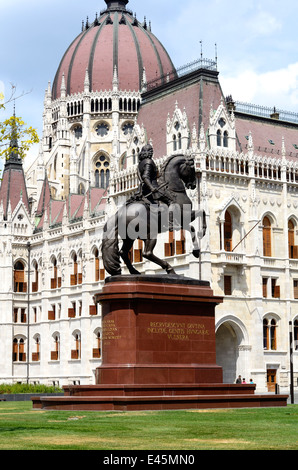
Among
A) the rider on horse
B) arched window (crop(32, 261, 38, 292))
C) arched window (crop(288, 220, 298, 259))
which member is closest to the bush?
arched window (crop(288, 220, 298, 259))

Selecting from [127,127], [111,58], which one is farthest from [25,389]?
[111,58]

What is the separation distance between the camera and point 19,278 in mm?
94938

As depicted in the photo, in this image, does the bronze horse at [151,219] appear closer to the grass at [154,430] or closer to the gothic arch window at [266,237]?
the grass at [154,430]

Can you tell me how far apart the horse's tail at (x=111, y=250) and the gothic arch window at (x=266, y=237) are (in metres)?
39.6

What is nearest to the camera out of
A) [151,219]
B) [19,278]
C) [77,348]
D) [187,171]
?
[151,219]

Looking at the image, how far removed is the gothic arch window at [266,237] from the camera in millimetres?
70875

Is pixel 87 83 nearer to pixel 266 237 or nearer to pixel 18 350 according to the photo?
pixel 18 350

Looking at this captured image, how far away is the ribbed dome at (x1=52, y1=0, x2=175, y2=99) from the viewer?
4377 inches

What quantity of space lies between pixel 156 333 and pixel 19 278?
66437 millimetres

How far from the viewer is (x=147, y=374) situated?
29.4m

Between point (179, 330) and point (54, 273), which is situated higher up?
point (54, 273)

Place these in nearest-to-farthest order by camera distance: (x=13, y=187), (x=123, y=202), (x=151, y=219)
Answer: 1. (x=151, y=219)
2. (x=123, y=202)
3. (x=13, y=187)

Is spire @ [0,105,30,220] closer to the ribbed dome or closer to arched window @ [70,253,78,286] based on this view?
arched window @ [70,253,78,286]

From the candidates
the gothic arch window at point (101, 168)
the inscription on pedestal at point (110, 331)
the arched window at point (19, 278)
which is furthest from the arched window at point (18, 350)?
the inscription on pedestal at point (110, 331)
